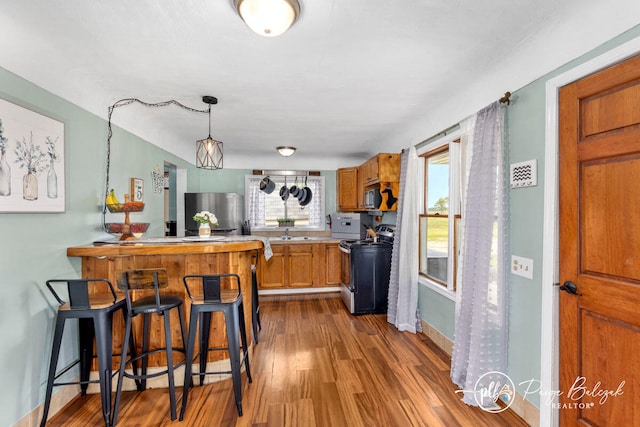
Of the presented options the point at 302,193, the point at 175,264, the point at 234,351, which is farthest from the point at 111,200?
the point at 302,193

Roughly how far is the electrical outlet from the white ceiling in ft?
3.46

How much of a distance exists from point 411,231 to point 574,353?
187cm

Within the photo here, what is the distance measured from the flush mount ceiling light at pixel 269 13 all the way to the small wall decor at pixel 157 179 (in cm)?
262

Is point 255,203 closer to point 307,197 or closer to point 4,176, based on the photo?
point 307,197

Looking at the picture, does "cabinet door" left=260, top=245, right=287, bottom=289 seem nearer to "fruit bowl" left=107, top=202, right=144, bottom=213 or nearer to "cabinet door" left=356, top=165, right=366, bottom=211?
"cabinet door" left=356, top=165, right=366, bottom=211

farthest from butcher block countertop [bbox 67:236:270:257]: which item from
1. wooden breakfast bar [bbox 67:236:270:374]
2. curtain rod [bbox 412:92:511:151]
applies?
curtain rod [bbox 412:92:511:151]

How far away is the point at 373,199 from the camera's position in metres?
4.12

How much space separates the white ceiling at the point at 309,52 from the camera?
148cm

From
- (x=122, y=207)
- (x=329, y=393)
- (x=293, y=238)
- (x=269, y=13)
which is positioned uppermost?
(x=269, y=13)

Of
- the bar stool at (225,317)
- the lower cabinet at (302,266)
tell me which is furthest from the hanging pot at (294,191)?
the bar stool at (225,317)

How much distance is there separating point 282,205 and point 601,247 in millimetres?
4563

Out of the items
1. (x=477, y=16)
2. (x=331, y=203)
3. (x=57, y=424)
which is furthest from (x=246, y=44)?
(x=331, y=203)

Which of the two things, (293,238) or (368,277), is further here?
(293,238)

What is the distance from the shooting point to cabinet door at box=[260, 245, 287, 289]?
15.7 ft
